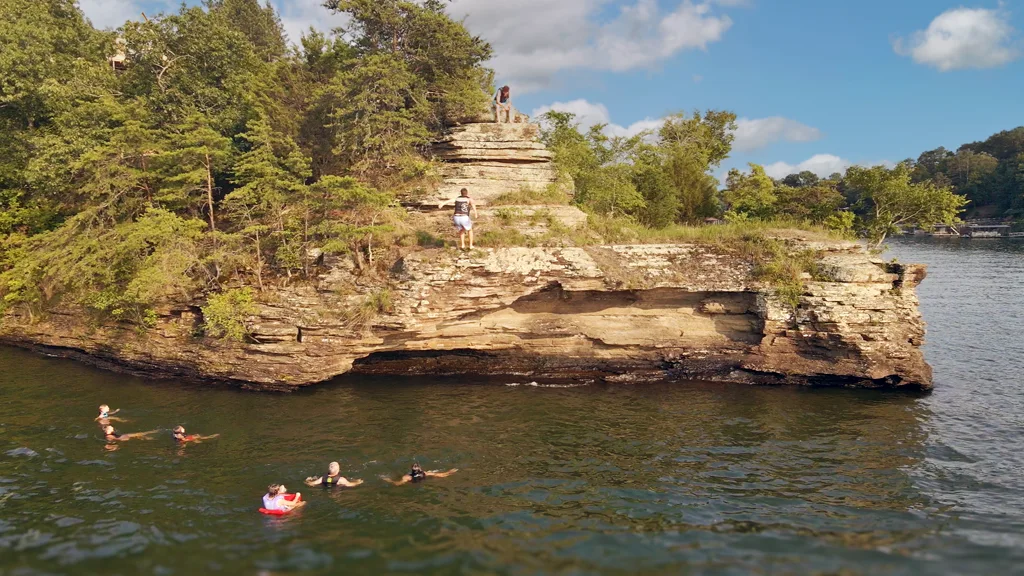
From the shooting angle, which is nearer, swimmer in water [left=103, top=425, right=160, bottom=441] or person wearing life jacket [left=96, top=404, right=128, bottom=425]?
swimmer in water [left=103, top=425, right=160, bottom=441]

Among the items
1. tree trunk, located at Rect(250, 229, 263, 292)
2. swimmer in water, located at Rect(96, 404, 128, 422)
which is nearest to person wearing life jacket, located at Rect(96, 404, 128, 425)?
swimmer in water, located at Rect(96, 404, 128, 422)

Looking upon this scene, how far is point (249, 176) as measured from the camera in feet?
64.1

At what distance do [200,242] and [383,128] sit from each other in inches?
334

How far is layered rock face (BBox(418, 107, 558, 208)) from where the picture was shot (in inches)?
848

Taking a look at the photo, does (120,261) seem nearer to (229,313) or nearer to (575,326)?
(229,313)

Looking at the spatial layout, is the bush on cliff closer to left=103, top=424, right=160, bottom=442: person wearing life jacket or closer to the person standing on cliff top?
the person standing on cliff top

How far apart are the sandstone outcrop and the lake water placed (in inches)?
332

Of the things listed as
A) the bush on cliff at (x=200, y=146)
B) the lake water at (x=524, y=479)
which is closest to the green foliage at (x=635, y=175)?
the bush on cliff at (x=200, y=146)

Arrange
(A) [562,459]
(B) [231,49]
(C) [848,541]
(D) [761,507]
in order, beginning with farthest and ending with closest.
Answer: (B) [231,49], (A) [562,459], (D) [761,507], (C) [848,541]

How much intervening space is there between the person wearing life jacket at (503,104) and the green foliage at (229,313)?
42.8ft

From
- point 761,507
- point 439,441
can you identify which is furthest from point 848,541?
point 439,441

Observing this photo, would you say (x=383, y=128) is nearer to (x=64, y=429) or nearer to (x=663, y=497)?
(x=64, y=429)

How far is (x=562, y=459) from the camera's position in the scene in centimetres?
1297

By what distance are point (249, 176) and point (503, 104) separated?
11.2m
